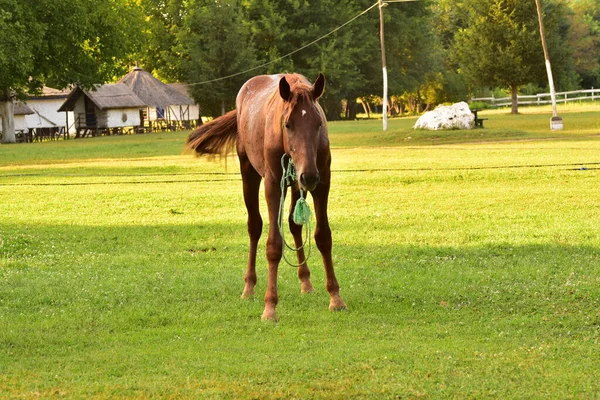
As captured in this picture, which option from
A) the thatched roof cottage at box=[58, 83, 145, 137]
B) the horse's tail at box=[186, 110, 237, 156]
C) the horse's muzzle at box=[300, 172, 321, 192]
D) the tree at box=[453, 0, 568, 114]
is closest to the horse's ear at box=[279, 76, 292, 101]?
the horse's muzzle at box=[300, 172, 321, 192]

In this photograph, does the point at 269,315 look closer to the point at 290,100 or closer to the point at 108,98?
the point at 290,100

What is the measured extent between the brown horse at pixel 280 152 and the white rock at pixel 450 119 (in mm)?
33567

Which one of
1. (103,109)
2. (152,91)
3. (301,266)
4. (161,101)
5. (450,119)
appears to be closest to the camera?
(301,266)

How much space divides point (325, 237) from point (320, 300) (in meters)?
0.68

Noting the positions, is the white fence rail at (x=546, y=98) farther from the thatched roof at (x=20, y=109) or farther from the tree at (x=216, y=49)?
the thatched roof at (x=20, y=109)

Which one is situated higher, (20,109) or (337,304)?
(20,109)

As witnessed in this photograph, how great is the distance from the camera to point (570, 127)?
46094mm

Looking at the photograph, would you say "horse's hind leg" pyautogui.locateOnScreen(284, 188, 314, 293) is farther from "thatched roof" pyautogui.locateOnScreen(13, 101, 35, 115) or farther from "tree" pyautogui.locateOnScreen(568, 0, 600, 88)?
"tree" pyautogui.locateOnScreen(568, 0, 600, 88)

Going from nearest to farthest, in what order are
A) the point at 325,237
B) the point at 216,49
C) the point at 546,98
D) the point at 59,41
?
the point at 325,237 → the point at 59,41 → the point at 216,49 → the point at 546,98

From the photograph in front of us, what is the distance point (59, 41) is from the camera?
55.3 meters

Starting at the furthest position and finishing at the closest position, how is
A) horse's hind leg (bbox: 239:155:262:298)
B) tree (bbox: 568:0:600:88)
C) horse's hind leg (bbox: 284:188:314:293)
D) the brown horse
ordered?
tree (bbox: 568:0:600:88)
horse's hind leg (bbox: 239:155:262:298)
horse's hind leg (bbox: 284:188:314:293)
the brown horse

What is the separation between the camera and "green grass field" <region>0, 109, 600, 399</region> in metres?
7.00

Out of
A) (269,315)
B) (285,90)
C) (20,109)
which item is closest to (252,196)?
(269,315)

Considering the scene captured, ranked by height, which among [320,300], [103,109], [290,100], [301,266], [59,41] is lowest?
[320,300]
